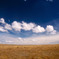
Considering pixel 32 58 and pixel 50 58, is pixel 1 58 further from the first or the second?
pixel 50 58

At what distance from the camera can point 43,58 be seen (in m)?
21.5

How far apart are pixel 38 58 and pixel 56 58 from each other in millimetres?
3365

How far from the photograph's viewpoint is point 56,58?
21.9 m

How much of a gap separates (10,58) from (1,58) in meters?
1.68

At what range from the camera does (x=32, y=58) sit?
70.7 feet

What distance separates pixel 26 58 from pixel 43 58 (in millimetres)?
3105

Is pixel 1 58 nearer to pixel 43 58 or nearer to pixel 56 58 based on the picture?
pixel 43 58

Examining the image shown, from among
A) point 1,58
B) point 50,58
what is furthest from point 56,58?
point 1,58

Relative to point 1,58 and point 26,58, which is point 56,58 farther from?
point 1,58

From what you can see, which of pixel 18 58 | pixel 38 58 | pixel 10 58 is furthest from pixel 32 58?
pixel 10 58

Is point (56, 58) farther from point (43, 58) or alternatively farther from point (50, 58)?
point (43, 58)

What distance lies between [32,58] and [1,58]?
5727mm

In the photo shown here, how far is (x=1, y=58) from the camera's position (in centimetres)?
2195

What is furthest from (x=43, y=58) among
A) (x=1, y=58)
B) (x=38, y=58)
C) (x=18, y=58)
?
(x=1, y=58)
